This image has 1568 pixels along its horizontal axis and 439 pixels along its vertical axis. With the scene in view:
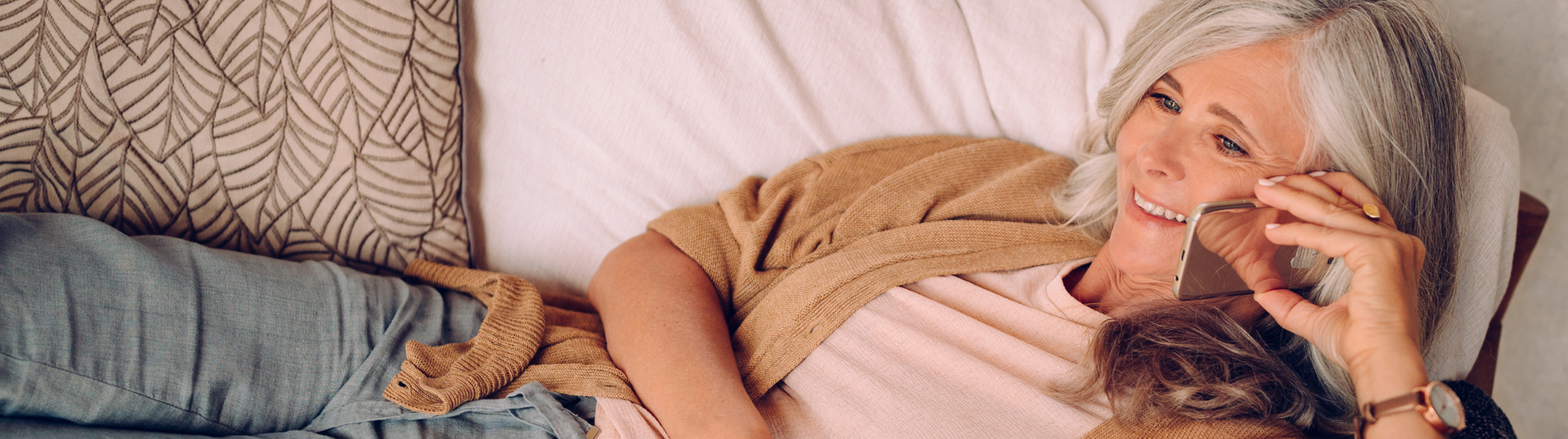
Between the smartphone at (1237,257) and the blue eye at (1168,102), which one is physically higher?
the blue eye at (1168,102)

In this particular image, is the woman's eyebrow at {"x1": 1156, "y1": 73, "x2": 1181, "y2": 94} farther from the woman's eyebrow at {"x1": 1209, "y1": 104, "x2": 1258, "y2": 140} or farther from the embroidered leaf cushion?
the embroidered leaf cushion

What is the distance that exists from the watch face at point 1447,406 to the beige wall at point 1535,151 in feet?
3.06

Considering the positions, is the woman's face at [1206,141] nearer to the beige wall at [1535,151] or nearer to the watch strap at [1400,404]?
the watch strap at [1400,404]

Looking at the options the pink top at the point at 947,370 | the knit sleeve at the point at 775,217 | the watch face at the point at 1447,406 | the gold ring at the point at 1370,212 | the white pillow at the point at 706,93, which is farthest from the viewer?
the white pillow at the point at 706,93

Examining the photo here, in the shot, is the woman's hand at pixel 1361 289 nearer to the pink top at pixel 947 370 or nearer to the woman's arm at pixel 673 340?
the pink top at pixel 947 370

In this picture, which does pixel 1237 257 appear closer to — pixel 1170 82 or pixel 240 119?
pixel 1170 82

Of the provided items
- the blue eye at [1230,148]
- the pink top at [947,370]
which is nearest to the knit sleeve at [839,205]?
the pink top at [947,370]

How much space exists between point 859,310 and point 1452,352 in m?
1.00

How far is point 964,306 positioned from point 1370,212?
0.53 meters

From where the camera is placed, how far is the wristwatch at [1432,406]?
0.72 metres

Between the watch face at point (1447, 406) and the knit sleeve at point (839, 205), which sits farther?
the knit sleeve at point (839, 205)

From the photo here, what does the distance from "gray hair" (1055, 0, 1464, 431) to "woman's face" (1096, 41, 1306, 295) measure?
0.02 metres

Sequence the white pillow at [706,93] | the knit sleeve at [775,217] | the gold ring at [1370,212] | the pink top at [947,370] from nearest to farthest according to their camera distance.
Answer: the gold ring at [1370,212] → the pink top at [947,370] → the knit sleeve at [775,217] → the white pillow at [706,93]

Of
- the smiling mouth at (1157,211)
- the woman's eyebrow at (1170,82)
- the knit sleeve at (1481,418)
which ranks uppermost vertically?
the woman's eyebrow at (1170,82)
